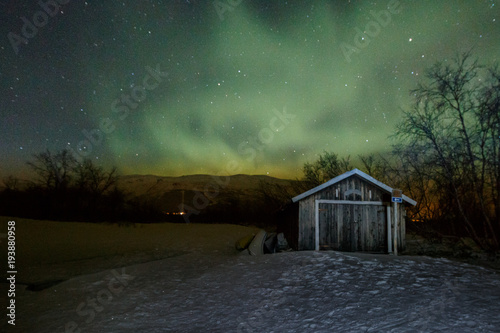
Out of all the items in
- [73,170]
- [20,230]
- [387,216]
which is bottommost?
[20,230]

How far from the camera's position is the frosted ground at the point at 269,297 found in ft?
17.3

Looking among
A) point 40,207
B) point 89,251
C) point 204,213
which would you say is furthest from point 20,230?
point 204,213

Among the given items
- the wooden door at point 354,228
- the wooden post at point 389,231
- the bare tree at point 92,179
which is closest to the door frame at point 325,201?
the wooden door at point 354,228

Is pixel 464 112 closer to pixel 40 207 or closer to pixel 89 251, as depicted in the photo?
pixel 89 251

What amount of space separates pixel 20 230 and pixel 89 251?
1434 cm

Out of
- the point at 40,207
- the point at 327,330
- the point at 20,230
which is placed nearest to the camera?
the point at 327,330

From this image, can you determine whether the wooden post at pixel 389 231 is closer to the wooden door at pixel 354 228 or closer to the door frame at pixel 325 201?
the wooden door at pixel 354 228

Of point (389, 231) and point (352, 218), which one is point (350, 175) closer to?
point (352, 218)

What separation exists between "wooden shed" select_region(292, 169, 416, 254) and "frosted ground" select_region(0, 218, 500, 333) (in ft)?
9.03

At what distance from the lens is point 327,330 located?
495 centimetres

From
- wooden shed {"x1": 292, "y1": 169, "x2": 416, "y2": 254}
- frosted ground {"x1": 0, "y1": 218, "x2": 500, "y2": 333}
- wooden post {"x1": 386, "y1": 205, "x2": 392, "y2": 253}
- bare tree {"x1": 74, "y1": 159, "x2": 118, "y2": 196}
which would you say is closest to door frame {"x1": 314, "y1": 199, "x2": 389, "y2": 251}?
wooden shed {"x1": 292, "y1": 169, "x2": 416, "y2": 254}

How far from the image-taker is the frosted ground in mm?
5270

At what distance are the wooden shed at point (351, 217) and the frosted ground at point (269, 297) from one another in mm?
2752

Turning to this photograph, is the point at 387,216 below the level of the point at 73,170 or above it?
below
